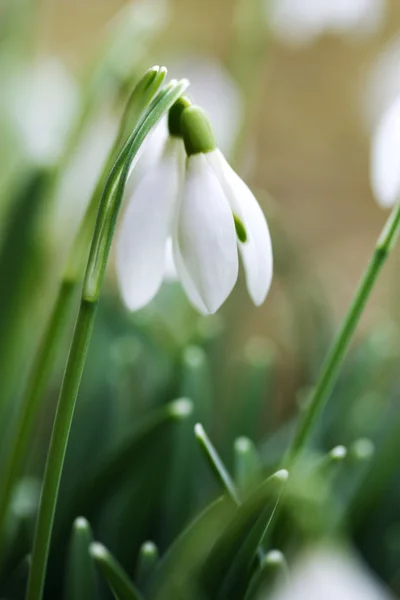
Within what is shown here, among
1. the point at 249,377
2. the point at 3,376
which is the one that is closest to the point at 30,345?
the point at 3,376

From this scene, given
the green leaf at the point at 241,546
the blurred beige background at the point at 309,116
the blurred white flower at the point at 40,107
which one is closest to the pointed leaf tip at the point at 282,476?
the green leaf at the point at 241,546

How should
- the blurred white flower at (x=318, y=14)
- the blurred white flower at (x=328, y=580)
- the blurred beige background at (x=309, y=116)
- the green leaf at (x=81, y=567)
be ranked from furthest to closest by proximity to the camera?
the blurred beige background at (x=309, y=116), the blurred white flower at (x=318, y=14), the green leaf at (x=81, y=567), the blurred white flower at (x=328, y=580)

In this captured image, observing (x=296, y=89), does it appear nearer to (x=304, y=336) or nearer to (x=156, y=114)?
(x=304, y=336)

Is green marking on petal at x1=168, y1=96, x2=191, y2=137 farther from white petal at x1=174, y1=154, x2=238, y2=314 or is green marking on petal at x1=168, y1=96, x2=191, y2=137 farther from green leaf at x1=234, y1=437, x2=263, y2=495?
green leaf at x1=234, y1=437, x2=263, y2=495

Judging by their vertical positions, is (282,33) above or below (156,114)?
above

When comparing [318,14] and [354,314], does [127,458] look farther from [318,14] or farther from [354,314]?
[318,14]

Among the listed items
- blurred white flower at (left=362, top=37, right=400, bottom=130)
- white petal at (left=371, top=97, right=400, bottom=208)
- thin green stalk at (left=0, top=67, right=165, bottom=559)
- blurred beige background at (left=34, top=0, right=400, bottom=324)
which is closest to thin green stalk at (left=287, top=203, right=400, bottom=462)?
white petal at (left=371, top=97, right=400, bottom=208)

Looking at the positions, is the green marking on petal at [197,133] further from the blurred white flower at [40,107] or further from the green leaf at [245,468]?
the blurred white flower at [40,107]

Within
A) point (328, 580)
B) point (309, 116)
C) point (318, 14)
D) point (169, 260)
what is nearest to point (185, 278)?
point (169, 260)
